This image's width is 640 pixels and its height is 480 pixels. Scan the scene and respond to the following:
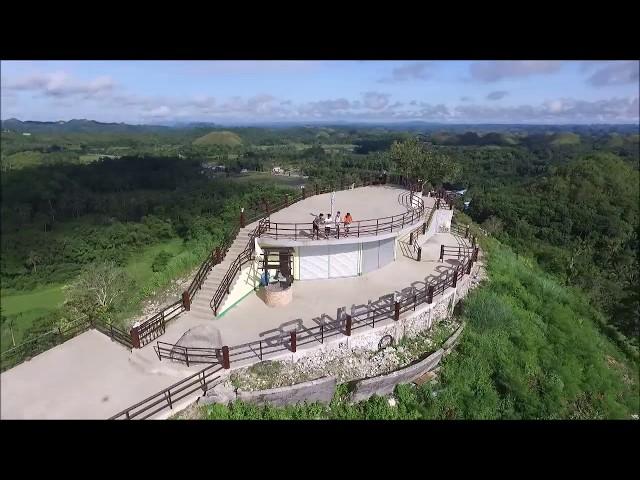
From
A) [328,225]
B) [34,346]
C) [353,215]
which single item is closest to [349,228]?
[328,225]

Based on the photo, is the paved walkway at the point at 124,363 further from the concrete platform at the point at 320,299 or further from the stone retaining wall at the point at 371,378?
the stone retaining wall at the point at 371,378

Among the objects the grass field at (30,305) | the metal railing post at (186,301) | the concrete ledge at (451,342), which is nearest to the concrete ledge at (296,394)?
the metal railing post at (186,301)

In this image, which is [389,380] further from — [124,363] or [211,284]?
[124,363]

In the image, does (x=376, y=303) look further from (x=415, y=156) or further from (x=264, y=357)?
(x=415, y=156)

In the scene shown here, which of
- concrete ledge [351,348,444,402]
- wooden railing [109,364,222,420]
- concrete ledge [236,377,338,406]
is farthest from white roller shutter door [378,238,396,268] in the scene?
wooden railing [109,364,222,420]

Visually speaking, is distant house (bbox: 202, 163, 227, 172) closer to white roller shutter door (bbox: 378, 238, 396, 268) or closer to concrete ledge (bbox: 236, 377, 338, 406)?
white roller shutter door (bbox: 378, 238, 396, 268)

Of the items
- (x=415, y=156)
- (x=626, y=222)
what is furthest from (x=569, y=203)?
(x=415, y=156)
